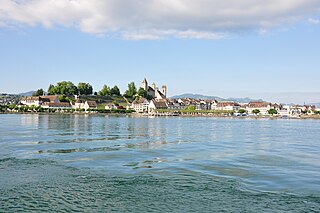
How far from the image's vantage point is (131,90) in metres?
187

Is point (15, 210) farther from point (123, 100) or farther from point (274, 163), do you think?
point (123, 100)

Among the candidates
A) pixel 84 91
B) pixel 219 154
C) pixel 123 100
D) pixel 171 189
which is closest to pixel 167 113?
pixel 123 100

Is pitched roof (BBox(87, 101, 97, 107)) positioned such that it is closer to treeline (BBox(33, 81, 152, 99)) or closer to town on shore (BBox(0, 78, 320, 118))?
town on shore (BBox(0, 78, 320, 118))

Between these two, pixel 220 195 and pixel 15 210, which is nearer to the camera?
pixel 15 210

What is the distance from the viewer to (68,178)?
14.5m

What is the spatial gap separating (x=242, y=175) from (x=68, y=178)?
8.23m

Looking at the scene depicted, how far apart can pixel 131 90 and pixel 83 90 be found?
1136 inches

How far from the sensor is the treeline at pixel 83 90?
166375 mm

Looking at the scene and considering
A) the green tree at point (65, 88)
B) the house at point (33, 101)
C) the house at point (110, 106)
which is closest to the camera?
the house at point (33, 101)

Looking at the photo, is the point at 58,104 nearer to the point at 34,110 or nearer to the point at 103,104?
the point at 34,110

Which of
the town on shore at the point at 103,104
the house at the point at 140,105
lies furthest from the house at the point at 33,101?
the house at the point at 140,105

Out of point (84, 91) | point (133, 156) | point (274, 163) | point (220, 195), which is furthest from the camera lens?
point (84, 91)

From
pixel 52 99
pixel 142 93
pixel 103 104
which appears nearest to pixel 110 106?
pixel 103 104

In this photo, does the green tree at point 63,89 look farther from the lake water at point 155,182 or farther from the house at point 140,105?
the lake water at point 155,182
